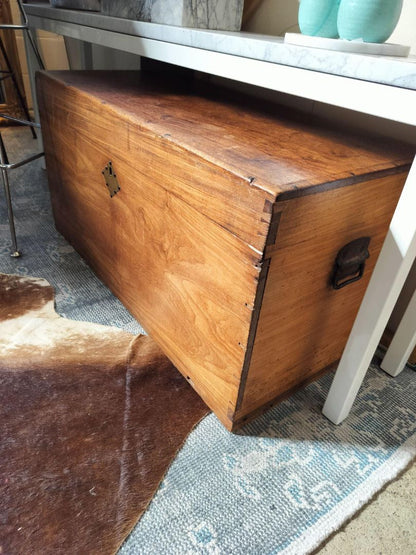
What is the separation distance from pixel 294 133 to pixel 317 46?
0.17 m

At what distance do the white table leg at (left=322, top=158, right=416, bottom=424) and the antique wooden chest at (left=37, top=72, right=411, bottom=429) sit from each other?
0.07 meters

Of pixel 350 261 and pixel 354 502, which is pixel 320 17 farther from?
pixel 354 502

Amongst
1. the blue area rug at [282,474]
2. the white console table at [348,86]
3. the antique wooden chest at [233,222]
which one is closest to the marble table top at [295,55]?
the white console table at [348,86]

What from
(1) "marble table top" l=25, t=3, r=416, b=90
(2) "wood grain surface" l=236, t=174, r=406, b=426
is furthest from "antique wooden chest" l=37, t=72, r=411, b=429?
(1) "marble table top" l=25, t=3, r=416, b=90

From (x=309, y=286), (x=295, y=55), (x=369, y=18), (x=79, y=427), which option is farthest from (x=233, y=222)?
(x=79, y=427)

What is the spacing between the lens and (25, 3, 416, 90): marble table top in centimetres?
58

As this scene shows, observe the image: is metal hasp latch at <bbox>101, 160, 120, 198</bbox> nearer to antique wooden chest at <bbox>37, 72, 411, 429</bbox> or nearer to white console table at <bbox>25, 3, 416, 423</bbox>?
antique wooden chest at <bbox>37, 72, 411, 429</bbox>

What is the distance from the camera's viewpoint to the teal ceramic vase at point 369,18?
688 mm

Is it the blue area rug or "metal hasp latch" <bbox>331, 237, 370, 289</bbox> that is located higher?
"metal hasp latch" <bbox>331, 237, 370, 289</bbox>

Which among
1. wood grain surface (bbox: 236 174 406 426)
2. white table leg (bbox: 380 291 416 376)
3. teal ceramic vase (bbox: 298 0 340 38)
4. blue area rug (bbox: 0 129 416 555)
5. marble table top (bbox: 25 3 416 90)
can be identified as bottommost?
blue area rug (bbox: 0 129 416 555)

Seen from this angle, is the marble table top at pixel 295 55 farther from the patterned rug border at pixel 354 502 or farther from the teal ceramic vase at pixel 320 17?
the patterned rug border at pixel 354 502

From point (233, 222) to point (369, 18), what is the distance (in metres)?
0.43

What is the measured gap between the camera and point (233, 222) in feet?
2.15

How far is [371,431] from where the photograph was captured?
893mm
